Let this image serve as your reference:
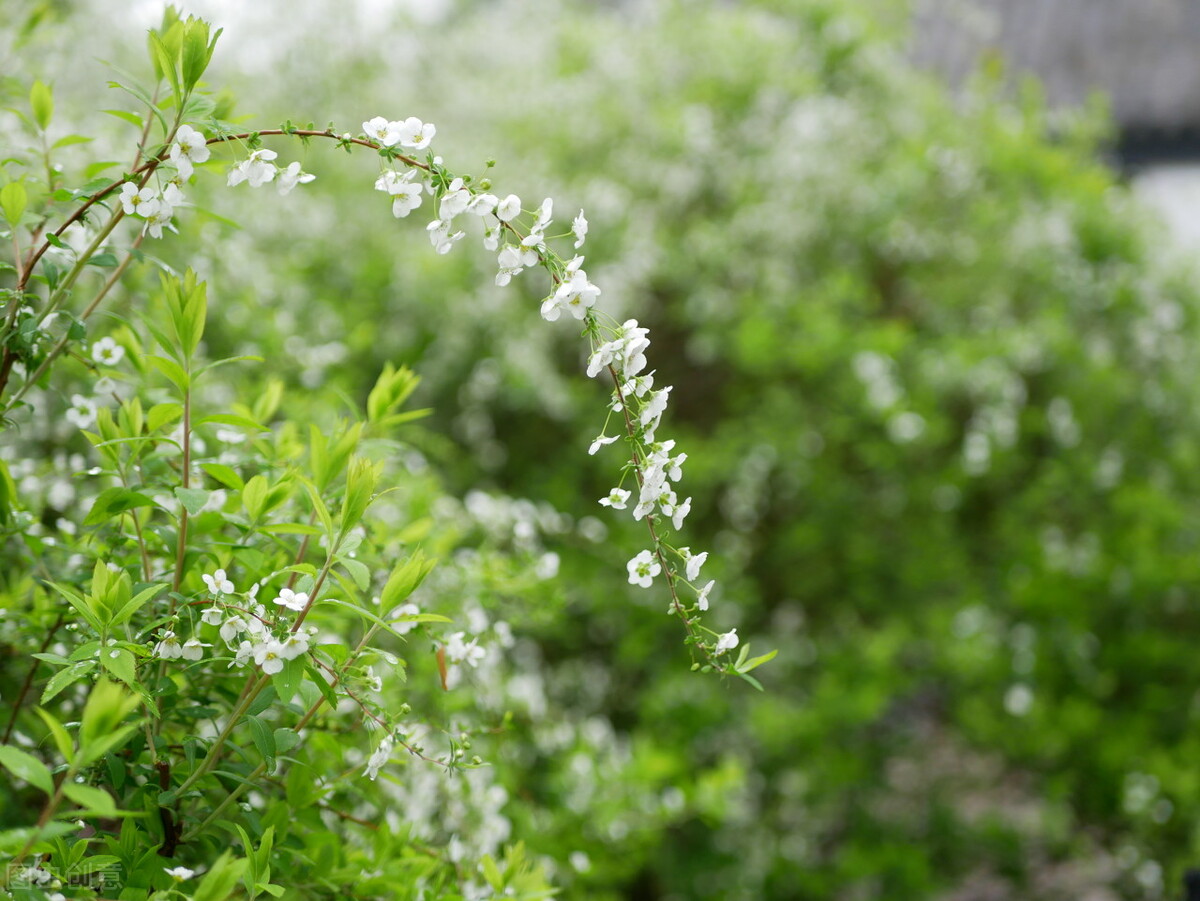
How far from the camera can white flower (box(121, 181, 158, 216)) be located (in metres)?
1.24

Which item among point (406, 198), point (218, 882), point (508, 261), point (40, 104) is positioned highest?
point (40, 104)

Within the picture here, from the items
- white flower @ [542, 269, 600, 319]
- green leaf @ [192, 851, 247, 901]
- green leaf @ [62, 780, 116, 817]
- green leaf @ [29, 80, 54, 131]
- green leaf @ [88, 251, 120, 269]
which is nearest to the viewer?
green leaf @ [62, 780, 116, 817]

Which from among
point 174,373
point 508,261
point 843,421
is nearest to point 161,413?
point 174,373

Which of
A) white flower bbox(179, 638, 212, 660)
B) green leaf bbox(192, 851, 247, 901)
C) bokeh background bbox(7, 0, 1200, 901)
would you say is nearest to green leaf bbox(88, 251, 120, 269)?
white flower bbox(179, 638, 212, 660)

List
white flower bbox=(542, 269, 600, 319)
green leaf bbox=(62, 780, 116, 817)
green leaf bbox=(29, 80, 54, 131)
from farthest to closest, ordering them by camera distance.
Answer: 1. green leaf bbox=(29, 80, 54, 131)
2. white flower bbox=(542, 269, 600, 319)
3. green leaf bbox=(62, 780, 116, 817)

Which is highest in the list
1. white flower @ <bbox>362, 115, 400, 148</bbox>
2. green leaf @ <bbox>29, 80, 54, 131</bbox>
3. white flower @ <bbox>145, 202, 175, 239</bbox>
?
green leaf @ <bbox>29, 80, 54, 131</bbox>

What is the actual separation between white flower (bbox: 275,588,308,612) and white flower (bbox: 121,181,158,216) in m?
0.54

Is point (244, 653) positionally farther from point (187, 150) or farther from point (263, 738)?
point (187, 150)

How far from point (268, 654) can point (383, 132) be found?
2.26ft

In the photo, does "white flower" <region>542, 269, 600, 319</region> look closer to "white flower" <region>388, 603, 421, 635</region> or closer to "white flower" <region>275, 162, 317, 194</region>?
"white flower" <region>275, 162, 317, 194</region>

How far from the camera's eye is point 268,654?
1.10 meters

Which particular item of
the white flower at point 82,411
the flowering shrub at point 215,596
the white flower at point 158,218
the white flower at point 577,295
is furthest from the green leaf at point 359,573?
the white flower at point 82,411

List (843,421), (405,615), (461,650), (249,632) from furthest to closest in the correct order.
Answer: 1. (843,421)
2. (461,650)
3. (405,615)
4. (249,632)

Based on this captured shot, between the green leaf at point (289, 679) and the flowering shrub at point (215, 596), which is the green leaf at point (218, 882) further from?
the green leaf at point (289, 679)
